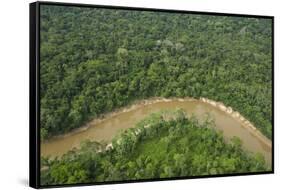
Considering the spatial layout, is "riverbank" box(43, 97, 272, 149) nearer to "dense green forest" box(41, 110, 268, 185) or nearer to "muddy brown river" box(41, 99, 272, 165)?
"muddy brown river" box(41, 99, 272, 165)

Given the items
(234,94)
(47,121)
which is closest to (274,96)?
(234,94)

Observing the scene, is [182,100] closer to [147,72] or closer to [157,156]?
[147,72]

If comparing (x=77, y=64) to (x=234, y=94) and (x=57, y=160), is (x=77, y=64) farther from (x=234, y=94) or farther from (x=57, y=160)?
(x=234, y=94)

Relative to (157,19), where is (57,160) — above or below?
below

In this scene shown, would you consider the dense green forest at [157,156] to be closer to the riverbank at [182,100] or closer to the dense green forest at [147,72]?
the dense green forest at [147,72]

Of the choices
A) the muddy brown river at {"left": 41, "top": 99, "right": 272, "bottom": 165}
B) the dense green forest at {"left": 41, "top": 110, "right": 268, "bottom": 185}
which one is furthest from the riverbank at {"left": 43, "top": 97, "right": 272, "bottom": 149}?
the dense green forest at {"left": 41, "top": 110, "right": 268, "bottom": 185}

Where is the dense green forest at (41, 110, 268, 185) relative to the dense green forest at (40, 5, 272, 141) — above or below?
below

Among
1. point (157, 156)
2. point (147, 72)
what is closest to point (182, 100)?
point (147, 72)

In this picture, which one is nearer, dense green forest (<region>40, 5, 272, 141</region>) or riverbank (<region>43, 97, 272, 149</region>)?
dense green forest (<region>40, 5, 272, 141</region>)
